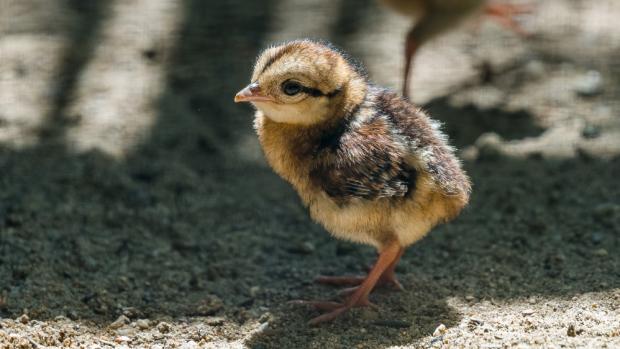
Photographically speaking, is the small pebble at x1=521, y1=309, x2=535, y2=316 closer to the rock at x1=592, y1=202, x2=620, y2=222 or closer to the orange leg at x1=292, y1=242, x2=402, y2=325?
the orange leg at x1=292, y1=242, x2=402, y2=325

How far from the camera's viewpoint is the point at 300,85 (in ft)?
10.6

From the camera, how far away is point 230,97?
4.99m

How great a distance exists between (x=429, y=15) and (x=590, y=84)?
0.96 m

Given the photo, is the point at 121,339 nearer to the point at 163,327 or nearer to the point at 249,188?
the point at 163,327

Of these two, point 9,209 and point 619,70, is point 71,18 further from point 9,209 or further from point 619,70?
point 619,70

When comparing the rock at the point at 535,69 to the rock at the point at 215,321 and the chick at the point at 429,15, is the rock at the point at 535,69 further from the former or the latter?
the rock at the point at 215,321

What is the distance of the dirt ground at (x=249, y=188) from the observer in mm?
3322

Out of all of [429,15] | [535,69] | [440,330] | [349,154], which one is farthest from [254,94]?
[535,69]

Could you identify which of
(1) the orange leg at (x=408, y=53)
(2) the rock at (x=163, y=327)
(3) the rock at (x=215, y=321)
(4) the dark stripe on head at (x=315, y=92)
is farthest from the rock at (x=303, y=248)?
(1) the orange leg at (x=408, y=53)

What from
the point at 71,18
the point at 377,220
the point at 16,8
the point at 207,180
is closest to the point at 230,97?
the point at 207,180

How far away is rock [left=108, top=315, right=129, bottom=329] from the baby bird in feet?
2.29

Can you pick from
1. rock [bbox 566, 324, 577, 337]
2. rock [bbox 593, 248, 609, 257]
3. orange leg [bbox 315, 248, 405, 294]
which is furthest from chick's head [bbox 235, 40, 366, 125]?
rock [bbox 593, 248, 609, 257]

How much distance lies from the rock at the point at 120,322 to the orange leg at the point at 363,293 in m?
0.65

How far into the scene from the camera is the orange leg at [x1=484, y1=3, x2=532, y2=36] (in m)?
5.34
